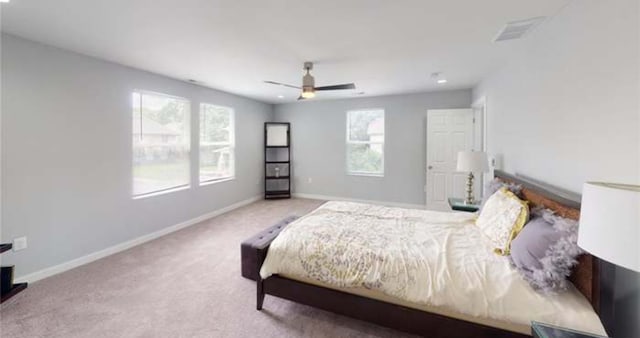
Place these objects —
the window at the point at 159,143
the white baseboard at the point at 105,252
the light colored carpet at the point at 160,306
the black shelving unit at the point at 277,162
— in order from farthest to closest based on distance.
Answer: the black shelving unit at the point at 277,162
the window at the point at 159,143
the white baseboard at the point at 105,252
the light colored carpet at the point at 160,306

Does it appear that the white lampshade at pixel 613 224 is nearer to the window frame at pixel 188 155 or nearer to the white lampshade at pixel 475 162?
the white lampshade at pixel 475 162

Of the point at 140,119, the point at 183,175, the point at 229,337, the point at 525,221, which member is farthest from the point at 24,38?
the point at 525,221

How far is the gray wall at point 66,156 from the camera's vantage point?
95.4 inches

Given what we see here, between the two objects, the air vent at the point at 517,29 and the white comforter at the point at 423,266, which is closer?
the white comforter at the point at 423,266

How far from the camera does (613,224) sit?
80 centimetres

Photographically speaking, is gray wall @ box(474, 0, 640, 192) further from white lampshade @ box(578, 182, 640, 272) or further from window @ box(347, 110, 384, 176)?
window @ box(347, 110, 384, 176)

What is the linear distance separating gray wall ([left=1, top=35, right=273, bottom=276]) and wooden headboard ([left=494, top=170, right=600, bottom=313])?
447 cm

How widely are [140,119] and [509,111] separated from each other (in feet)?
15.7

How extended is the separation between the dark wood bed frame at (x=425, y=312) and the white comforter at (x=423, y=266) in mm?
80

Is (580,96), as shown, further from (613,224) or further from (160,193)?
(160,193)

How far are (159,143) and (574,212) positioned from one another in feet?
Result: 15.3

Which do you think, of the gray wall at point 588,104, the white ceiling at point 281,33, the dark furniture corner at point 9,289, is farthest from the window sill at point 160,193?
the gray wall at point 588,104

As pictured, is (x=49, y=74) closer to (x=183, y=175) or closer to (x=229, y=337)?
(x=183, y=175)

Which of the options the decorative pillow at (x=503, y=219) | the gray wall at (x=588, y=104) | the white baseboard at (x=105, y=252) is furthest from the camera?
the white baseboard at (x=105, y=252)
